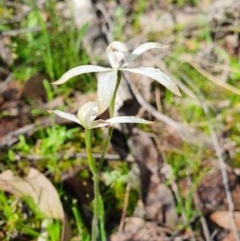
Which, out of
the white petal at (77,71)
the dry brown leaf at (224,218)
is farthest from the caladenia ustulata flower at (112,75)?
the dry brown leaf at (224,218)

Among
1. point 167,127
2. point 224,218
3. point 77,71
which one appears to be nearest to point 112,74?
point 77,71

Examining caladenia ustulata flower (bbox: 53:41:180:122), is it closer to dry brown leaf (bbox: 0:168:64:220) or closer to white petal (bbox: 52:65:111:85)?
white petal (bbox: 52:65:111:85)

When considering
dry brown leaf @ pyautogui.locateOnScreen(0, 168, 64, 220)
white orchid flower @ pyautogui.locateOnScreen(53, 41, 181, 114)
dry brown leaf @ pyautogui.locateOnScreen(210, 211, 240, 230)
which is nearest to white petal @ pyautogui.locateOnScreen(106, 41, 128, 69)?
white orchid flower @ pyautogui.locateOnScreen(53, 41, 181, 114)

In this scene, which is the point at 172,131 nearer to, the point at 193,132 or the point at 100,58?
the point at 193,132

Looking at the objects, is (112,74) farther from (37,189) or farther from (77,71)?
(37,189)

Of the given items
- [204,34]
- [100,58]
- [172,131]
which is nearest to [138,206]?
[172,131]

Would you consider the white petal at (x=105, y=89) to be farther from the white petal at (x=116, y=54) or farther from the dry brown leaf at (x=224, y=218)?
the dry brown leaf at (x=224, y=218)
